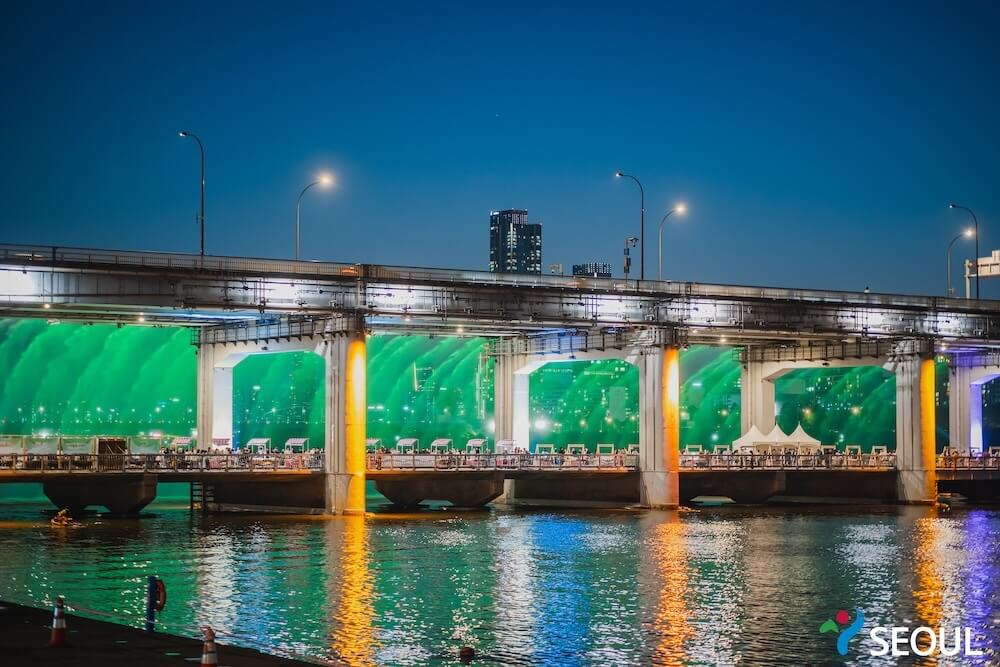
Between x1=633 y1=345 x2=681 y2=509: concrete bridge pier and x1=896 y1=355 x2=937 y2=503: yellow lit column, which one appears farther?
x1=896 y1=355 x2=937 y2=503: yellow lit column

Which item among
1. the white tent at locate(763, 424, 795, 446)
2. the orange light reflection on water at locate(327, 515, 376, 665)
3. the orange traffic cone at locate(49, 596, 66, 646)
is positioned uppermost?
the white tent at locate(763, 424, 795, 446)

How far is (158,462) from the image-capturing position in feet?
246

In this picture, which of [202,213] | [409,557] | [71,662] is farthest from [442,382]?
[71,662]

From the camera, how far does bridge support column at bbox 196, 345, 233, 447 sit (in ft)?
299

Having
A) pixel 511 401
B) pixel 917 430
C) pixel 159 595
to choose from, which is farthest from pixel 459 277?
pixel 159 595

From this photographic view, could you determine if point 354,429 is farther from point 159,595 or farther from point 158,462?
point 159,595

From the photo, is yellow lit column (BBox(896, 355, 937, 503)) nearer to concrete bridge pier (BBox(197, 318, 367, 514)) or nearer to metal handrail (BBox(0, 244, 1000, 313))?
metal handrail (BBox(0, 244, 1000, 313))

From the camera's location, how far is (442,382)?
125062 mm

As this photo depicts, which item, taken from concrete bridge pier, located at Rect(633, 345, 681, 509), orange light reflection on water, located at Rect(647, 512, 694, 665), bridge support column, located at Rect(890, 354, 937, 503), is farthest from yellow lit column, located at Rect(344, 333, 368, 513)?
bridge support column, located at Rect(890, 354, 937, 503)

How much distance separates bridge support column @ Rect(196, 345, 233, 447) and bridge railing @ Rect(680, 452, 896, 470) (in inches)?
1094

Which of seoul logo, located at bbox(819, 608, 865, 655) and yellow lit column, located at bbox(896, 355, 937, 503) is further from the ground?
yellow lit column, located at bbox(896, 355, 937, 503)

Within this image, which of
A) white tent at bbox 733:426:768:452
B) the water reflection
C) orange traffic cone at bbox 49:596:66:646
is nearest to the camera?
orange traffic cone at bbox 49:596:66:646

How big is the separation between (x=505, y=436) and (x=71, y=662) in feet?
246

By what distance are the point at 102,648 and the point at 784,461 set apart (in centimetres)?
7478
